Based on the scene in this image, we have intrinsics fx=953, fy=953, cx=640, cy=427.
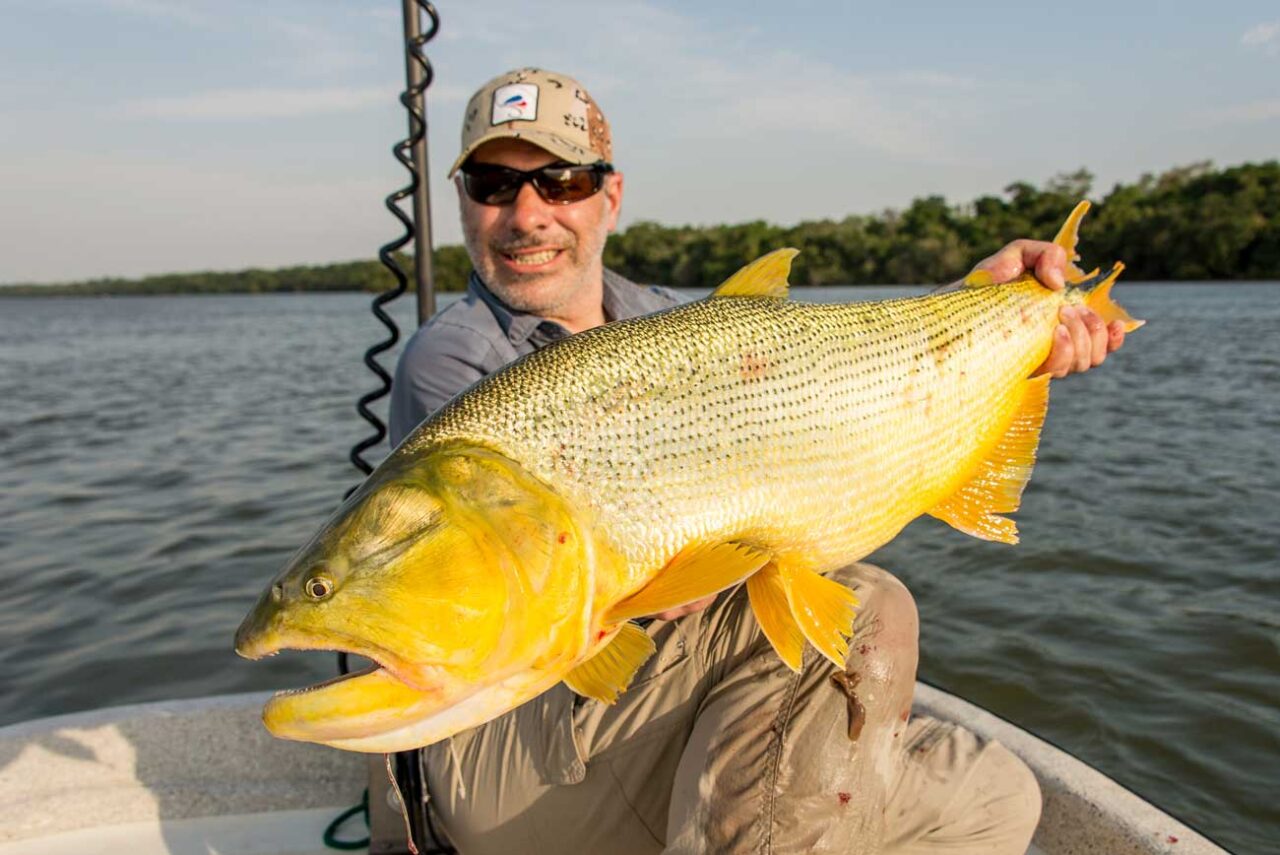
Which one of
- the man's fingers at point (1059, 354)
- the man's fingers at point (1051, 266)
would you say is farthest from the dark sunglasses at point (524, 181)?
the man's fingers at point (1059, 354)

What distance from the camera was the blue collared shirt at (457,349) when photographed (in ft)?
11.1

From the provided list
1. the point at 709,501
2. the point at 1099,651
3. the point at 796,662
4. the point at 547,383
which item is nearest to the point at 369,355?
the point at 547,383

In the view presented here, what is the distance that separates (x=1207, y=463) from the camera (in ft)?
36.9

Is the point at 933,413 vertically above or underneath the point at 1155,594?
above

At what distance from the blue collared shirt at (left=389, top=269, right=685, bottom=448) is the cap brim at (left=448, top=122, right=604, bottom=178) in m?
0.50

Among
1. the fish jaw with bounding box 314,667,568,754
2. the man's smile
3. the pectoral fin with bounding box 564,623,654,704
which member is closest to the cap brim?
the man's smile

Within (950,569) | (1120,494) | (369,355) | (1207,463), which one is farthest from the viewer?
(1207,463)

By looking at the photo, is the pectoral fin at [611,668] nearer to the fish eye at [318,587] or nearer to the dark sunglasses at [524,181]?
the fish eye at [318,587]

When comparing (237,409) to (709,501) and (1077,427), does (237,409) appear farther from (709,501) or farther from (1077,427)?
(709,501)

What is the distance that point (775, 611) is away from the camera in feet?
7.32

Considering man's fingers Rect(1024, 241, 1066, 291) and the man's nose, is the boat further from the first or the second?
the man's nose

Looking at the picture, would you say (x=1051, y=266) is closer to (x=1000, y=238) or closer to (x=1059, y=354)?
(x=1059, y=354)

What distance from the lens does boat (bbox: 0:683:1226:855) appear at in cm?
349

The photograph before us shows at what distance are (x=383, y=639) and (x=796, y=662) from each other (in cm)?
92
